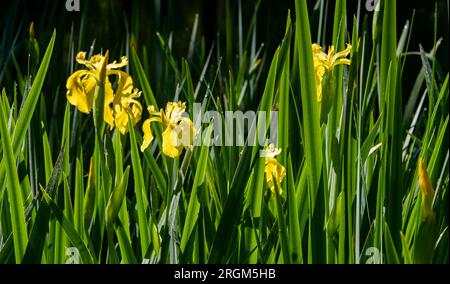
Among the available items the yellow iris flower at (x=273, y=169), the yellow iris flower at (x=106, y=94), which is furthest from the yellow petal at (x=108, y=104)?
the yellow iris flower at (x=273, y=169)

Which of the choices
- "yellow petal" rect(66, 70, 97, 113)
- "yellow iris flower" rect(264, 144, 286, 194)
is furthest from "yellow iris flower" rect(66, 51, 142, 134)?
"yellow iris flower" rect(264, 144, 286, 194)

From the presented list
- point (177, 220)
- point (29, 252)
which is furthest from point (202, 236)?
point (29, 252)

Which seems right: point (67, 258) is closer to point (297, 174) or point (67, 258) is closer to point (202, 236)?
point (202, 236)

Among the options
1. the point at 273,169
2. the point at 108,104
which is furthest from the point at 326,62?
the point at 108,104

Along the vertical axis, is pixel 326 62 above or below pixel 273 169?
above

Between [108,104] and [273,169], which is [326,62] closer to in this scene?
[273,169]

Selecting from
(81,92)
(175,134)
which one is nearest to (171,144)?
(175,134)

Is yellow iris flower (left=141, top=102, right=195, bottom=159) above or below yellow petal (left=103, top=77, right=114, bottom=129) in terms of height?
below

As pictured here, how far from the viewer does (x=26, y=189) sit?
773mm

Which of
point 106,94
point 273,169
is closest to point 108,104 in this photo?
point 106,94

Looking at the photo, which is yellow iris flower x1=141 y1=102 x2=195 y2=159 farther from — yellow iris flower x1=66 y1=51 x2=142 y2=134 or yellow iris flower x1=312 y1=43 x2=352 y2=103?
yellow iris flower x1=312 y1=43 x2=352 y2=103

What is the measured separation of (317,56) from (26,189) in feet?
1.20

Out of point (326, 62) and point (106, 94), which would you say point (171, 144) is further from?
point (326, 62)

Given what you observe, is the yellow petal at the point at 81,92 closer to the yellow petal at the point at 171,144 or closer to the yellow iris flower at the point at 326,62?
the yellow petal at the point at 171,144
